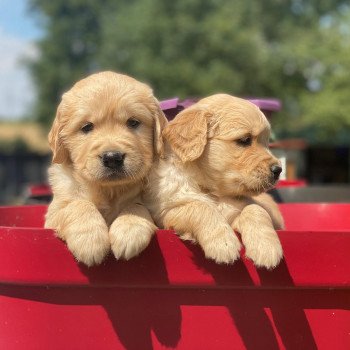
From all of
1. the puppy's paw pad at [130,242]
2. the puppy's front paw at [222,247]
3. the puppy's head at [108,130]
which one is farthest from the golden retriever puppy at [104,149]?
the puppy's front paw at [222,247]

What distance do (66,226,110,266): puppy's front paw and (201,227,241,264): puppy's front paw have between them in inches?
12.3

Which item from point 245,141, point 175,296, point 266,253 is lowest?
point 175,296

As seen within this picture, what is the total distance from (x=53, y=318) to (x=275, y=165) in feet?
3.19

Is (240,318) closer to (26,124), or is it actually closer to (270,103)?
(270,103)


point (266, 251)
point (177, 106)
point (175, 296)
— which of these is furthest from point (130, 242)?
point (177, 106)

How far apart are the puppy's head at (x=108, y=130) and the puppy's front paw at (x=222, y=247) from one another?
0.45 meters

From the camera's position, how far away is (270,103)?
345 cm

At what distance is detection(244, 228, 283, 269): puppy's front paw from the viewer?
1913 millimetres

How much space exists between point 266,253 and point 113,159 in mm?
672

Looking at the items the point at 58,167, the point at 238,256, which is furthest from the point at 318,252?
the point at 58,167

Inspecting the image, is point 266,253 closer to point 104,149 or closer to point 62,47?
point 104,149

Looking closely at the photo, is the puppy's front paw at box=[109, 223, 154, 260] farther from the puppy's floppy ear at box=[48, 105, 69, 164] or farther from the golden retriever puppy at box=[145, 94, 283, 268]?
the puppy's floppy ear at box=[48, 105, 69, 164]

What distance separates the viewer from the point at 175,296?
6.59ft

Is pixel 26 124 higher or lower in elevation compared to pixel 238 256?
lower
